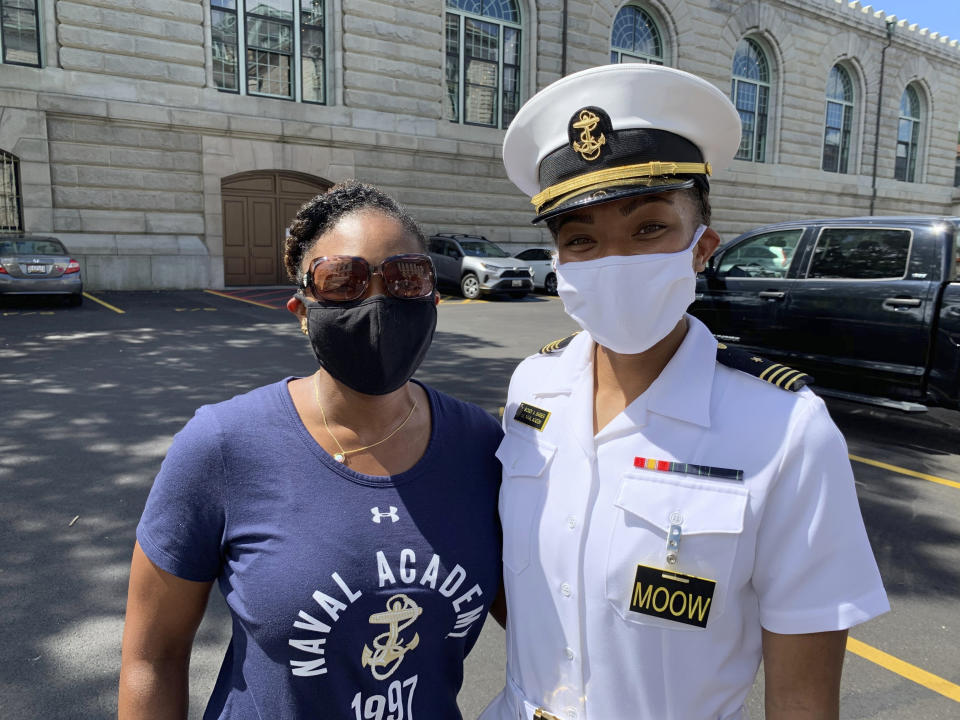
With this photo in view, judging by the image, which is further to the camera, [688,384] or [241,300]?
[241,300]

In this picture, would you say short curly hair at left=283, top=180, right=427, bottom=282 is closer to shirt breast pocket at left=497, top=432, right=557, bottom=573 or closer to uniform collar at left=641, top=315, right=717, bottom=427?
shirt breast pocket at left=497, top=432, right=557, bottom=573

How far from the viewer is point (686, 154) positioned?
155 cm

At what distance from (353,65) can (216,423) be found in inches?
838

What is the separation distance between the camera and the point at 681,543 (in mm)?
1336

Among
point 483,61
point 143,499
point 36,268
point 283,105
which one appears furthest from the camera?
point 483,61

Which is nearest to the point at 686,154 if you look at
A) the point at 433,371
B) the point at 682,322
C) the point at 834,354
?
the point at 682,322

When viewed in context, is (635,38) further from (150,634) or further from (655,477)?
(150,634)

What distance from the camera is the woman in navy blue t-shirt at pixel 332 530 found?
Answer: 1450 mm

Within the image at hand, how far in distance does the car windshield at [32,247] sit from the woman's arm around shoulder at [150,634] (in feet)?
49.6

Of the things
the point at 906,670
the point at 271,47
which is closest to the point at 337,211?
the point at 906,670

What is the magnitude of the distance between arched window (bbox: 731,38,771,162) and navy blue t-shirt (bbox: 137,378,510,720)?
31.1 metres

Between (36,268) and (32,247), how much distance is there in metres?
0.79

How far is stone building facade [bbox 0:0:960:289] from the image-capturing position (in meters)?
17.1

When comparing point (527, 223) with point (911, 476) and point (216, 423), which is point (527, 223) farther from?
point (216, 423)
